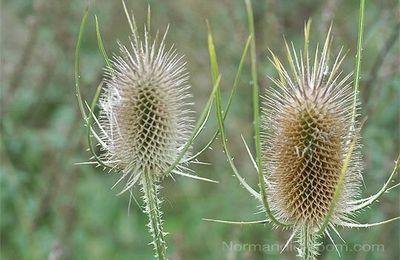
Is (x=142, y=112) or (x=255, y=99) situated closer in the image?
(x=255, y=99)

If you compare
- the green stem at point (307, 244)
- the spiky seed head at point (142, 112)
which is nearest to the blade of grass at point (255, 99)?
the green stem at point (307, 244)

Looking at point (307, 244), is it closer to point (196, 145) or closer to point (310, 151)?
point (310, 151)

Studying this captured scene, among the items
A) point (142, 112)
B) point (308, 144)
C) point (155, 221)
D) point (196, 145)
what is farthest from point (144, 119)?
point (196, 145)

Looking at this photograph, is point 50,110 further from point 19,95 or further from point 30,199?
point 30,199

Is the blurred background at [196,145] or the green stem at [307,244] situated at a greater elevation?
the blurred background at [196,145]

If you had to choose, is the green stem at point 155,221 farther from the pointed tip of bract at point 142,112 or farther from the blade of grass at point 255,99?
the blade of grass at point 255,99

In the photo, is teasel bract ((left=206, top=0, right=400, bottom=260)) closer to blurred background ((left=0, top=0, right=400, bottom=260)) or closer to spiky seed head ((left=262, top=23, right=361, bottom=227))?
spiky seed head ((left=262, top=23, right=361, bottom=227))
